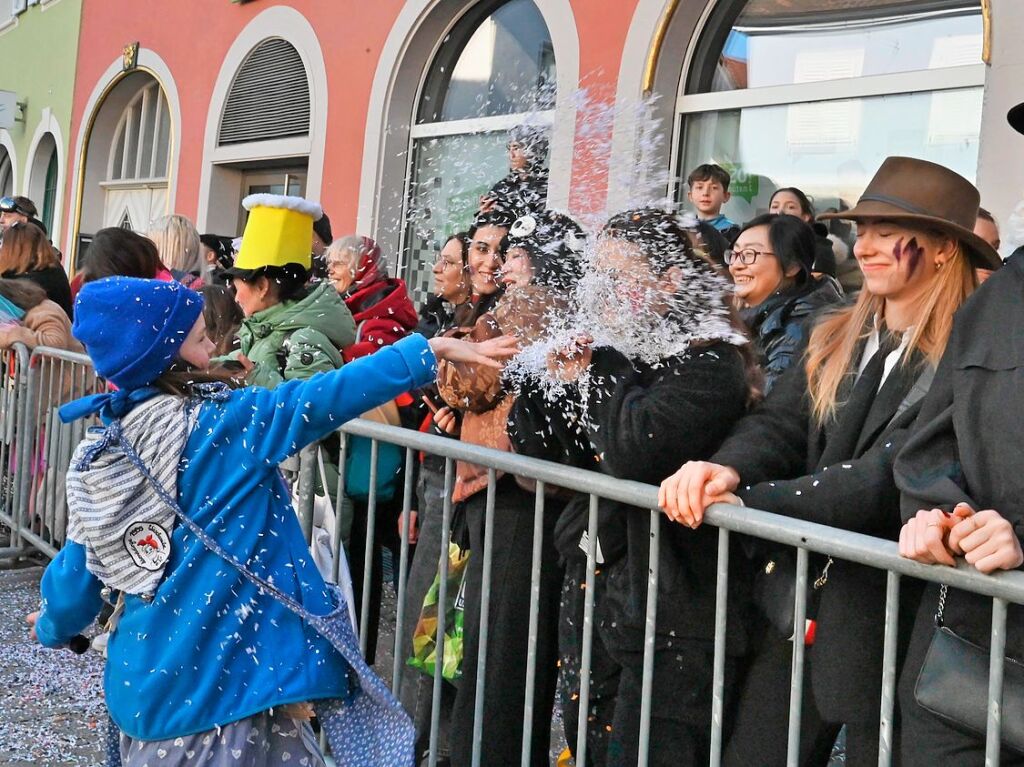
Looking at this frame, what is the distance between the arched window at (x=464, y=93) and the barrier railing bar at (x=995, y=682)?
535 centimetres

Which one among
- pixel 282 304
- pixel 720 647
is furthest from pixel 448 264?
pixel 720 647

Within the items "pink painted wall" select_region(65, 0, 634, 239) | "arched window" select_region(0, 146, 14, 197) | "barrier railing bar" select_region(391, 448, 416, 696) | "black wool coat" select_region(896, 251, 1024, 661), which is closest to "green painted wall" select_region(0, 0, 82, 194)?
"pink painted wall" select_region(65, 0, 634, 239)

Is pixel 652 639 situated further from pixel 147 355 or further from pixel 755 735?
pixel 147 355

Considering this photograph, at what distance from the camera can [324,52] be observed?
941 centimetres

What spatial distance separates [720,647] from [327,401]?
953 mm

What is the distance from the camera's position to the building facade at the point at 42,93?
595 inches

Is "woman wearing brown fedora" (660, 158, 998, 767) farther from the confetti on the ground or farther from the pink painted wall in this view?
the confetti on the ground

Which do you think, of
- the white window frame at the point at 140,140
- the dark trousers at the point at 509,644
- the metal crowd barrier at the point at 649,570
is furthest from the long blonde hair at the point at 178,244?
the white window frame at the point at 140,140

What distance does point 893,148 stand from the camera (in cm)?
546

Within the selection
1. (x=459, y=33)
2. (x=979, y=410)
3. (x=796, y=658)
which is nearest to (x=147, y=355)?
(x=796, y=658)

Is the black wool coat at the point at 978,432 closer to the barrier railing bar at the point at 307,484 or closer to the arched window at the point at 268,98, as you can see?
the barrier railing bar at the point at 307,484

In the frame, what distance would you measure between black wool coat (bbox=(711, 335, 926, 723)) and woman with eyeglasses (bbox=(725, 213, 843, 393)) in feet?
3.88

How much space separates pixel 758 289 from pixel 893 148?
7.65 ft

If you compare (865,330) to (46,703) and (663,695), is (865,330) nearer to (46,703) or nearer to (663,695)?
(663,695)
